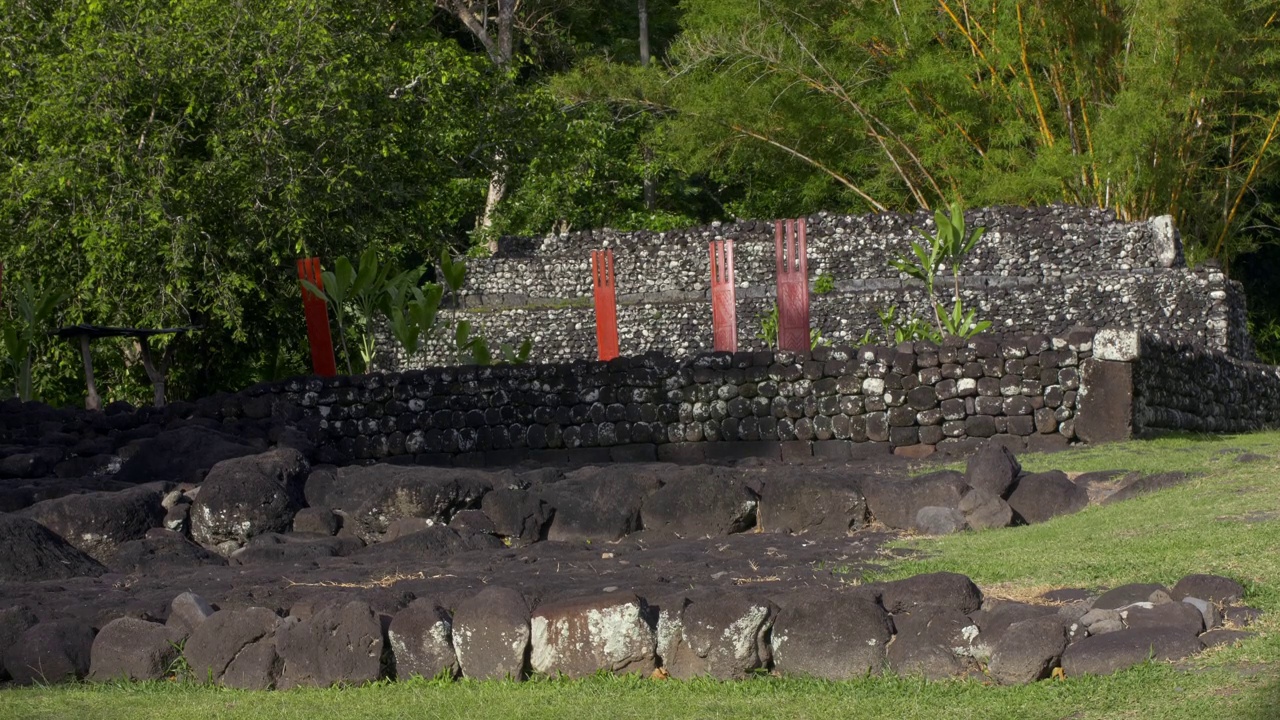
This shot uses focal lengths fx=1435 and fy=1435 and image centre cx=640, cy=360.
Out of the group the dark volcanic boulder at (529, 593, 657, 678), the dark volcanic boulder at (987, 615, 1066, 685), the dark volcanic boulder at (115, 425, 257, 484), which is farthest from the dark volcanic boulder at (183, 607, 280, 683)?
the dark volcanic boulder at (115, 425, 257, 484)

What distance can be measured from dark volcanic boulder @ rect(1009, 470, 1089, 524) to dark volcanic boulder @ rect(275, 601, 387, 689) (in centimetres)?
466

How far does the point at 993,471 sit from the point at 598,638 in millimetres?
4195

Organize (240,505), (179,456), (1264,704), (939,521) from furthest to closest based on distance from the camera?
(179,456) < (240,505) < (939,521) < (1264,704)

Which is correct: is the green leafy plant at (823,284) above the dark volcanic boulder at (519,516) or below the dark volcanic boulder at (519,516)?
above

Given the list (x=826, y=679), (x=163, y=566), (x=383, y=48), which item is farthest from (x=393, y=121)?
(x=826, y=679)

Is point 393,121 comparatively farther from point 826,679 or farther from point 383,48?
point 826,679

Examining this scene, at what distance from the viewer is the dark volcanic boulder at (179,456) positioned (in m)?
11.6

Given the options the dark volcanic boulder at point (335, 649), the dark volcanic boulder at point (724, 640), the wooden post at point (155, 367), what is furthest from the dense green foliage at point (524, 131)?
the dark volcanic boulder at point (724, 640)

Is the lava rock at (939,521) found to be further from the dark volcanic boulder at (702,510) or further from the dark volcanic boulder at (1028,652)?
the dark volcanic boulder at (1028,652)

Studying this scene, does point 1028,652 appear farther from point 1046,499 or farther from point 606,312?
point 606,312

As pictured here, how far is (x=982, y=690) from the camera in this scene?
5.25 metres

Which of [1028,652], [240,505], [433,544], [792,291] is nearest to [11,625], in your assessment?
[433,544]

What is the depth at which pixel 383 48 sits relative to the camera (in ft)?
72.2

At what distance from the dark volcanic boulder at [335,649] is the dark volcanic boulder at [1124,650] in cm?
280
